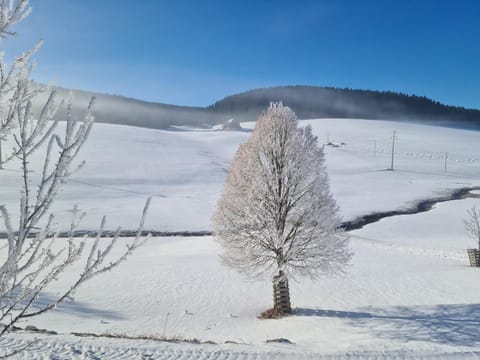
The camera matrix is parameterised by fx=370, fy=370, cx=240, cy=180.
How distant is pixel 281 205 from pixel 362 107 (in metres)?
176

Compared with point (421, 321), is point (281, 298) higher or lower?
lower

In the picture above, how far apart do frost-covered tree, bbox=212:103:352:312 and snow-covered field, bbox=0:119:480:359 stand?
2241mm

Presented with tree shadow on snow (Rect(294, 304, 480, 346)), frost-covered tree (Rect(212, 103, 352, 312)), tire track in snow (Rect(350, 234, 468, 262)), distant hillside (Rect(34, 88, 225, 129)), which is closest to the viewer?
tree shadow on snow (Rect(294, 304, 480, 346))

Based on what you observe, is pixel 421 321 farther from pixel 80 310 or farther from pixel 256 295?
pixel 80 310

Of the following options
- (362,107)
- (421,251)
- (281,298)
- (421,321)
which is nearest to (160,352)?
(281,298)

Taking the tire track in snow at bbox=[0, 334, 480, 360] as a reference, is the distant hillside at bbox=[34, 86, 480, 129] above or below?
above

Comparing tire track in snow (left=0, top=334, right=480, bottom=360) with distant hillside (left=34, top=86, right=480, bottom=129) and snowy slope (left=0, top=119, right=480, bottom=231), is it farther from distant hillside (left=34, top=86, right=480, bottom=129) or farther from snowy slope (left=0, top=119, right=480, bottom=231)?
distant hillside (left=34, top=86, right=480, bottom=129)

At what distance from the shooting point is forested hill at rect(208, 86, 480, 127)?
6378 inches

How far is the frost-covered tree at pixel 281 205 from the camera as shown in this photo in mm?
12664

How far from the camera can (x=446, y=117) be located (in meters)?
162

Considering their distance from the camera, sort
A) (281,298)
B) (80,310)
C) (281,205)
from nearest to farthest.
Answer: (281,205) < (281,298) < (80,310)

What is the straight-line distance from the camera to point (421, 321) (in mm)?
11812

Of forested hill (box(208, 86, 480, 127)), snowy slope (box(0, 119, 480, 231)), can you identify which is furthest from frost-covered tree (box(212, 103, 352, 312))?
forested hill (box(208, 86, 480, 127))

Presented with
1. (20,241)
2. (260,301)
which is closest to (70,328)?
(260,301)
